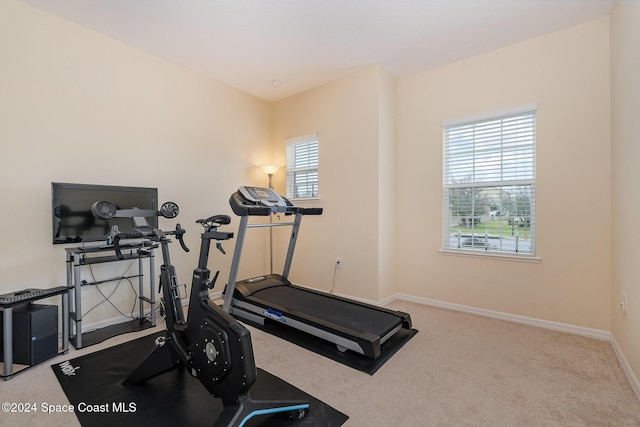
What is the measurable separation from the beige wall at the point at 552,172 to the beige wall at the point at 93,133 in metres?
2.88

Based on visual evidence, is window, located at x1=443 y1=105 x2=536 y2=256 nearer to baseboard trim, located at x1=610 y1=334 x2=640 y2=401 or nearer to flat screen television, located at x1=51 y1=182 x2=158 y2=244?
baseboard trim, located at x1=610 y1=334 x2=640 y2=401

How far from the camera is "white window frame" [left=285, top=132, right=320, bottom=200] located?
4.28m

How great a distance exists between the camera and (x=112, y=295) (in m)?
3.06

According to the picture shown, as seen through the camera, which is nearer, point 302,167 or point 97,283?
point 97,283

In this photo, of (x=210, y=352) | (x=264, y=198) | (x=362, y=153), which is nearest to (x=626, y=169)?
(x=362, y=153)

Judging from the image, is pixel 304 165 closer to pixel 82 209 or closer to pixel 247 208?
pixel 247 208

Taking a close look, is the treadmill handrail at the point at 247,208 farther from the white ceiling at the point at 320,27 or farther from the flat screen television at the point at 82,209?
the white ceiling at the point at 320,27

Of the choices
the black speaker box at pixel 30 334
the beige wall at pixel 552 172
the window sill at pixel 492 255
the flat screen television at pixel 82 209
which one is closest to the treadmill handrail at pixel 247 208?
the flat screen television at pixel 82 209

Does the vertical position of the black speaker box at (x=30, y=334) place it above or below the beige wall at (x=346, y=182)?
below

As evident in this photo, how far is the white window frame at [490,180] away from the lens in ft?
10.1

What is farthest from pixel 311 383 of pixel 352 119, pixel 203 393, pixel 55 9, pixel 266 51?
pixel 55 9

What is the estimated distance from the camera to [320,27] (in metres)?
2.86

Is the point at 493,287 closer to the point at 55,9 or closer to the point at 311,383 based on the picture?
the point at 311,383

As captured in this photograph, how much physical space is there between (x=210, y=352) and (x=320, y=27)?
9.54 ft
